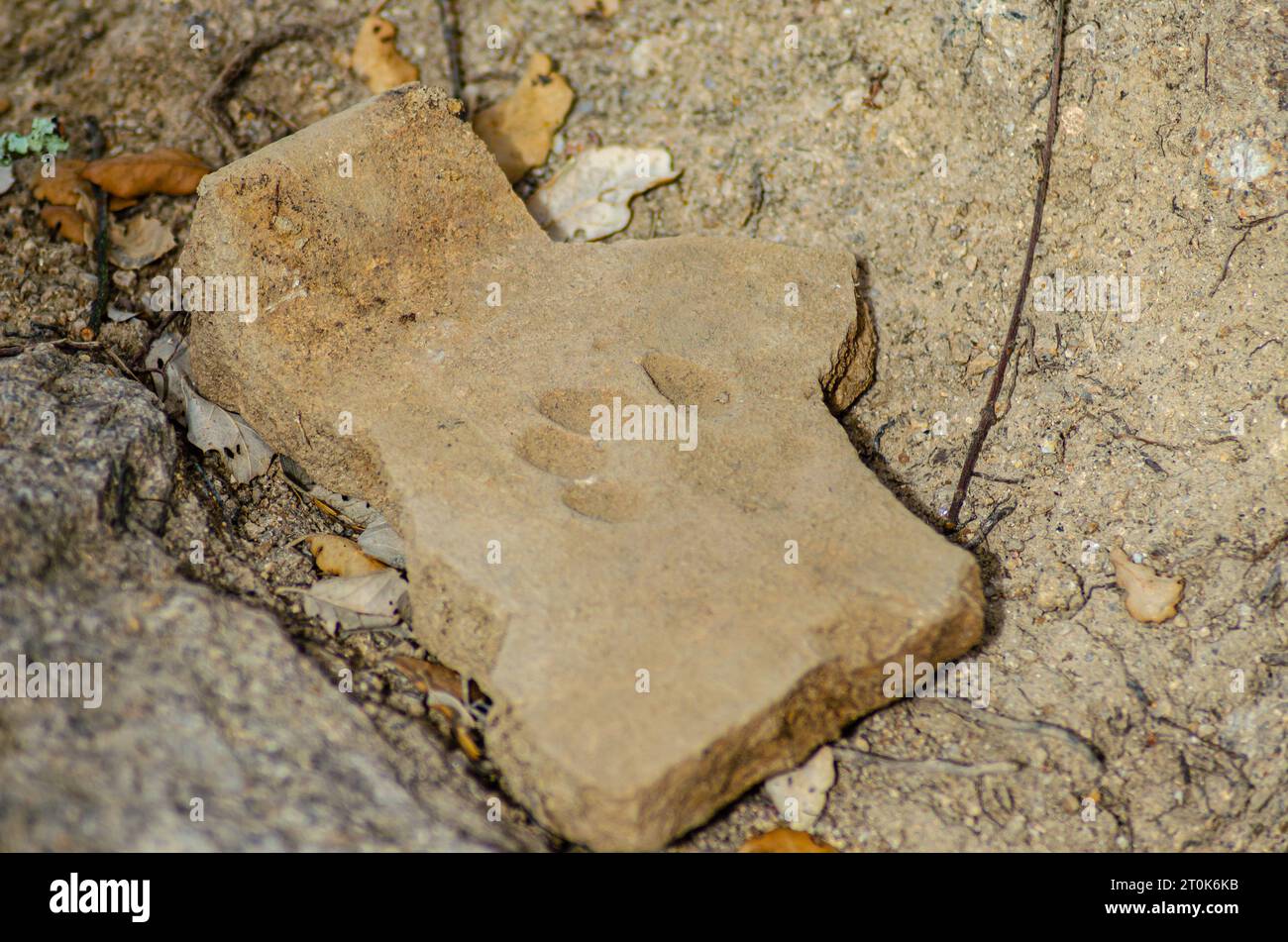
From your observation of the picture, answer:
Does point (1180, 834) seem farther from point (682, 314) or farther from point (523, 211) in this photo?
point (523, 211)

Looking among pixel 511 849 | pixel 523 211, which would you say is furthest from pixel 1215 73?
pixel 511 849

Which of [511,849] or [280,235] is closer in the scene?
[511,849]

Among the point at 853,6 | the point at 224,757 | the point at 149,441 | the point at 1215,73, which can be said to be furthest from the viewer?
the point at 853,6

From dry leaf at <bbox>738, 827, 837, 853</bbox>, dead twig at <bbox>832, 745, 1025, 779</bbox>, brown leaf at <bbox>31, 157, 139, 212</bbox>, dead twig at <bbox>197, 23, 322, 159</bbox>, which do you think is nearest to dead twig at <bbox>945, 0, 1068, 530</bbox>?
dead twig at <bbox>832, 745, 1025, 779</bbox>

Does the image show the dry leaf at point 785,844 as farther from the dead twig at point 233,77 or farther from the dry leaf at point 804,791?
the dead twig at point 233,77

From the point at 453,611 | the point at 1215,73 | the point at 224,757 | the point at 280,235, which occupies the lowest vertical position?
the point at 224,757

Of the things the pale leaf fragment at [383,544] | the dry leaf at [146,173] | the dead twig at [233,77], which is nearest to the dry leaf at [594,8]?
the dead twig at [233,77]
